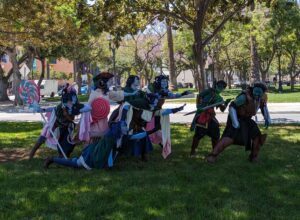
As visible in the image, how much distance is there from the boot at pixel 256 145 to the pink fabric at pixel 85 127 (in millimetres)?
2739

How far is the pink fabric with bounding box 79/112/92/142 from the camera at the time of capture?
7.92 m

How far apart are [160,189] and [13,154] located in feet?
15.0

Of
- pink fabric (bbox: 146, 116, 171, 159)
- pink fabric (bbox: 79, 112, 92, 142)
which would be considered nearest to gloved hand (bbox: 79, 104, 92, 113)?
pink fabric (bbox: 79, 112, 92, 142)

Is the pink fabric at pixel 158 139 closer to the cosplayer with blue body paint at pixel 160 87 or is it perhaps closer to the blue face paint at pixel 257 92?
the cosplayer with blue body paint at pixel 160 87

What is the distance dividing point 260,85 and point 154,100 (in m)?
1.73

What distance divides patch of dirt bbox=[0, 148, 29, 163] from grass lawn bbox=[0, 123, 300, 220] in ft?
1.61

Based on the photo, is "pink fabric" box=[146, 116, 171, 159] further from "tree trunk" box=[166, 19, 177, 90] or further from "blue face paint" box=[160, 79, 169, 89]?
"tree trunk" box=[166, 19, 177, 90]

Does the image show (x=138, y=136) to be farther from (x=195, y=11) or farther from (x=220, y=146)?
(x=195, y=11)

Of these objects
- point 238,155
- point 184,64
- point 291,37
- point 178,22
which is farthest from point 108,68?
point 238,155

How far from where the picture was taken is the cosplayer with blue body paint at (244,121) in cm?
777

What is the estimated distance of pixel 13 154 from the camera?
9.88 m

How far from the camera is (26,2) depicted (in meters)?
13.8

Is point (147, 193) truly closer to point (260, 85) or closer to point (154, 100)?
point (154, 100)

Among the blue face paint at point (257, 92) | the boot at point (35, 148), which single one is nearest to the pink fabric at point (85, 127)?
the boot at point (35, 148)
